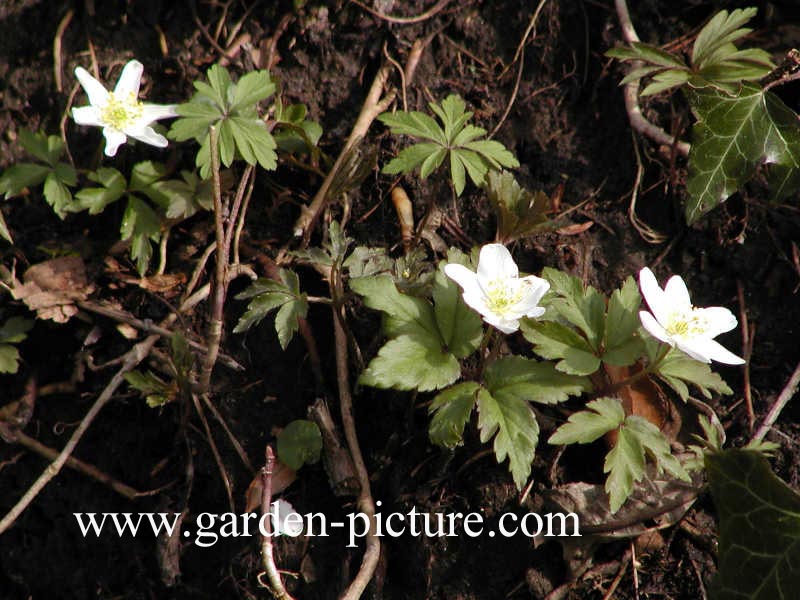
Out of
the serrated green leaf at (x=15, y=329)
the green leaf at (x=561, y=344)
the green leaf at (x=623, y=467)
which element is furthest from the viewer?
the serrated green leaf at (x=15, y=329)

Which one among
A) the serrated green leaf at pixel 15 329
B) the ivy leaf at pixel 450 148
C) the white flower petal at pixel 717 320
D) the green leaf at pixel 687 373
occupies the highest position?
the ivy leaf at pixel 450 148

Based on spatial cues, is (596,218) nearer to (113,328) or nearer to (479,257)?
(479,257)

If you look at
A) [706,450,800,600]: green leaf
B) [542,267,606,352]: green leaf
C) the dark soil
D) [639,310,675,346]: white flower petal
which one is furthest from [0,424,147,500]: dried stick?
[706,450,800,600]: green leaf

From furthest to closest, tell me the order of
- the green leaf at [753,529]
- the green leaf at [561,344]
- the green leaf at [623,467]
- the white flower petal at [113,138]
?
the white flower petal at [113,138] → the green leaf at [561,344] → the green leaf at [623,467] → the green leaf at [753,529]

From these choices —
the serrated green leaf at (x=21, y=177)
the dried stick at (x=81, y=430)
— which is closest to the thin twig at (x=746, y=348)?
the dried stick at (x=81, y=430)

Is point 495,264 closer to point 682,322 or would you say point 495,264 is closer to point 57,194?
point 682,322

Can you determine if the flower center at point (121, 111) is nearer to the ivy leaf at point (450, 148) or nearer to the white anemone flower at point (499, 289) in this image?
the ivy leaf at point (450, 148)

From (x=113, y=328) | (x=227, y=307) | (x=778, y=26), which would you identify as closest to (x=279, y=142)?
(x=227, y=307)

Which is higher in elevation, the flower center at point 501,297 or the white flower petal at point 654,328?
the flower center at point 501,297
